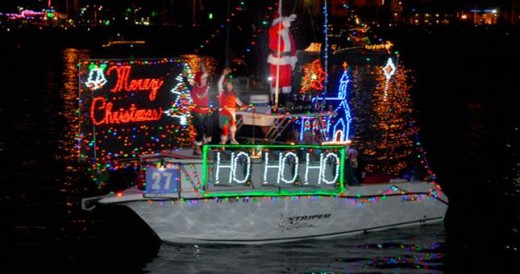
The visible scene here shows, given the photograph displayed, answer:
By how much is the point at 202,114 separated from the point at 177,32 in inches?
5493

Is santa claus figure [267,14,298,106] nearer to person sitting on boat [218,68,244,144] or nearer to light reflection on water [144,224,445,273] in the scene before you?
person sitting on boat [218,68,244,144]

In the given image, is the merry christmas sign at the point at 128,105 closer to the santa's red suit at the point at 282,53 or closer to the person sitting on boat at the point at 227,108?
the person sitting on boat at the point at 227,108

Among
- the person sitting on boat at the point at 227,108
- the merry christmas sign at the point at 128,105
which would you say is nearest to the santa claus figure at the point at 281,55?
the person sitting on boat at the point at 227,108

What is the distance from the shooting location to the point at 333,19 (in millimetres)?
140250

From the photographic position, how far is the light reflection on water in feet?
68.6

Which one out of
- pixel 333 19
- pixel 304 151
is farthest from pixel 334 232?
pixel 333 19

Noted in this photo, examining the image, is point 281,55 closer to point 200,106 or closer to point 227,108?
point 227,108

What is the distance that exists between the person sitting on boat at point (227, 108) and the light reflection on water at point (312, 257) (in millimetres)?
2480

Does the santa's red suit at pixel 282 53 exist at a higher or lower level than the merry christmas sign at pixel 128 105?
higher

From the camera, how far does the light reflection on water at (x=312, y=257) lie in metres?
20.9

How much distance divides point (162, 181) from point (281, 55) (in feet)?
13.6

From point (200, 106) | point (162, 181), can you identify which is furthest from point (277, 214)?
point (200, 106)

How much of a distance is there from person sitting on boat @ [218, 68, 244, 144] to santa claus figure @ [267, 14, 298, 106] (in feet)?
3.49

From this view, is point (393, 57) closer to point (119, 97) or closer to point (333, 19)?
point (333, 19)
